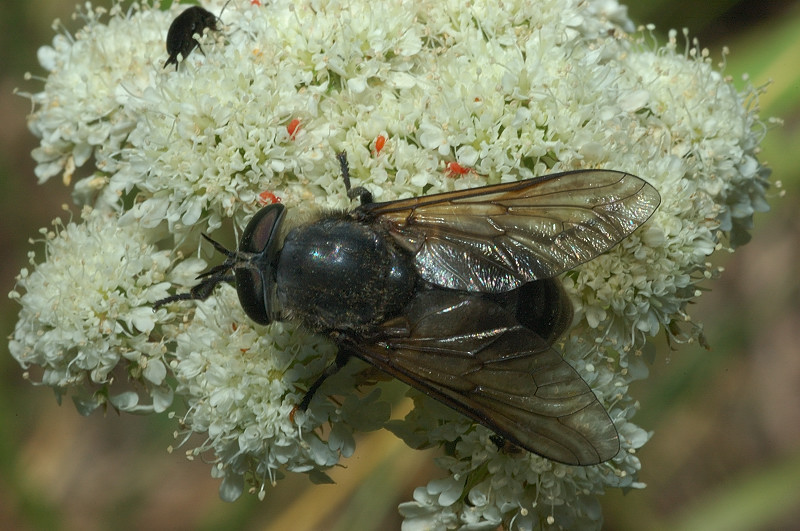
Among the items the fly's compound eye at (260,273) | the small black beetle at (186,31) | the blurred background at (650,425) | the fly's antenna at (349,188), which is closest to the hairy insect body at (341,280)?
the fly's compound eye at (260,273)

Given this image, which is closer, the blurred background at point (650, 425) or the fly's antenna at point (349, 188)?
the fly's antenna at point (349, 188)

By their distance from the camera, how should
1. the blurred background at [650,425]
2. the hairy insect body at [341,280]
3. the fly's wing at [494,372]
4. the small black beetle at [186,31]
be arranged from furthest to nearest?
the blurred background at [650,425]
the small black beetle at [186,31]
the hairy insect body at [341,280]
the fly's wing at [494,372]

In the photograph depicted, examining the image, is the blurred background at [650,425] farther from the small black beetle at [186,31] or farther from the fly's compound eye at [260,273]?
the small black beetle at [186,31]

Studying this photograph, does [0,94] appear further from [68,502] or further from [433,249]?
[433,249]

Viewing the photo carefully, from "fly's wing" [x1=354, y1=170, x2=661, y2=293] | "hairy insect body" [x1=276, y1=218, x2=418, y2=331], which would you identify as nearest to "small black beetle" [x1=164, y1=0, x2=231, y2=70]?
"hairy insect body" [x1=276, y1=218, x2=418, y2=331]

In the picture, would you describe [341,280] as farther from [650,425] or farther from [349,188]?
[650,425]

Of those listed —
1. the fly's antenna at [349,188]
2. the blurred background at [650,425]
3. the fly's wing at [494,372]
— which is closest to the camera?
the fly's wing at [494,372]

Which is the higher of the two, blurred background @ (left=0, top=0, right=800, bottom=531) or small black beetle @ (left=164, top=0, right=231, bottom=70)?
small black beetle @ (left=164, top=0, right=231, bottom=70)

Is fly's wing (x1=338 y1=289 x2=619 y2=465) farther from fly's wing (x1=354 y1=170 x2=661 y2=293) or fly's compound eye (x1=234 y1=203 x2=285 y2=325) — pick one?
fly's compound eye (x1=234 y1=203 x2=285 y2=325)
